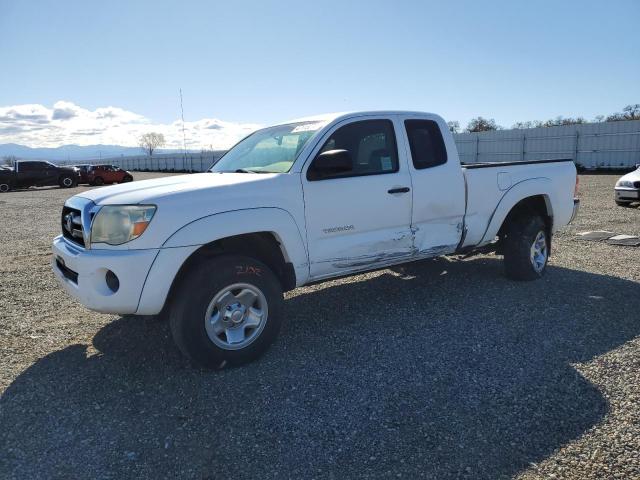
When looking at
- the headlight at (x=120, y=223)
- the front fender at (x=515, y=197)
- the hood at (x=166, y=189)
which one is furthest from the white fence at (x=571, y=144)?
the headlight at (x=120, y=223)

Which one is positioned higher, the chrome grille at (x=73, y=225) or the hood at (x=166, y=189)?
the hood at (x=166, y=189)

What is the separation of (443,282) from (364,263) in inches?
78.2

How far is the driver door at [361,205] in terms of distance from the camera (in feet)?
13.6

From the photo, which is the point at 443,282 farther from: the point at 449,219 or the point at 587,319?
the point at 587,319

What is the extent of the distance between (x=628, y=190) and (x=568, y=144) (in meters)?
17.9

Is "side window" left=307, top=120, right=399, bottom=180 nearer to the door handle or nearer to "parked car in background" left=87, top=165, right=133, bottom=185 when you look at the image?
the door handle

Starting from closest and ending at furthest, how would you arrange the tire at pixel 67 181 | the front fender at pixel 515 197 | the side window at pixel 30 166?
the front fender at pixel 515 197, the side window at pixel 30 166, the tire at pixel 67 181

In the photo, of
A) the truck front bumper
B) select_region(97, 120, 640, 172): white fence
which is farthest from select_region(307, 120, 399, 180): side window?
select_region(97, 120, 640, 172): white fence

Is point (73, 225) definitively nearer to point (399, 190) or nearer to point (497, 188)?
point (399, 190)

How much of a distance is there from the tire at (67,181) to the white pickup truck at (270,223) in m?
26.6

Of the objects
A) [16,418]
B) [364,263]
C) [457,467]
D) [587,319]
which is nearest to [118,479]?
[16,418]

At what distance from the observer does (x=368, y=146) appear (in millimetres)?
4609

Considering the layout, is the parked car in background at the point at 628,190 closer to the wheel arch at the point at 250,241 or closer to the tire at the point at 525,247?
the tire at the point at 525,247

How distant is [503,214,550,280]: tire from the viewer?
18.9 ft
